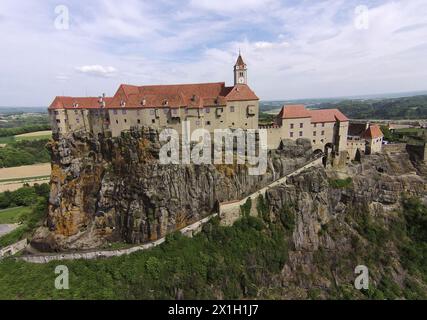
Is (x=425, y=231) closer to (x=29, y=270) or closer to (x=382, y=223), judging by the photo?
(x=382, y=223)

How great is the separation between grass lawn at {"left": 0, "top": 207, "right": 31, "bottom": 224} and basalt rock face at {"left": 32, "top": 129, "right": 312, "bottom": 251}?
25.3 metres

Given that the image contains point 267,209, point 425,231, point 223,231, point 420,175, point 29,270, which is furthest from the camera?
point 420,175

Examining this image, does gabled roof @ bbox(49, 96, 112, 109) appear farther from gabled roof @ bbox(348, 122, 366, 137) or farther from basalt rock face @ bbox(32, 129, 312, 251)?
gabled roof @ bbox(348, 122, 366, 137)

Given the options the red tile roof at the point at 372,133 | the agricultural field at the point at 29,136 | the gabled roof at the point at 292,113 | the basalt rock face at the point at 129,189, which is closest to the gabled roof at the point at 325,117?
the gabled roof at the point at 292,113

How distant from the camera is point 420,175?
4850 centimetres

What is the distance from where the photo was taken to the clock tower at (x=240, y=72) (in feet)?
141

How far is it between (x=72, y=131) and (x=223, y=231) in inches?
1146

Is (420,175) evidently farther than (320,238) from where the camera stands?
Yes

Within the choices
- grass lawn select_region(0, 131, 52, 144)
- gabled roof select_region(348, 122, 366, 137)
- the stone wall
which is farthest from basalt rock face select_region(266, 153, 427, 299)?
grass lawn select_region(0, 131, 52, 144)

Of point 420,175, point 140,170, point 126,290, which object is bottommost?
point 126,290

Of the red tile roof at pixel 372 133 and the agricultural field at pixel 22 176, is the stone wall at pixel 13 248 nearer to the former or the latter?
the agricultural field at pixel 22 176

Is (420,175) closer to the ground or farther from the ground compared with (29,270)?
farther from the ground
